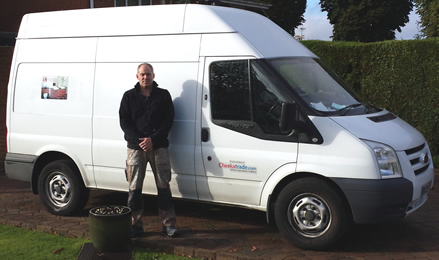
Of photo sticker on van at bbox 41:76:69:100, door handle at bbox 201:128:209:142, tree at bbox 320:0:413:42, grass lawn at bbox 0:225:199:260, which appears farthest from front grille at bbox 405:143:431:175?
tree at bbox 320:0:413:42

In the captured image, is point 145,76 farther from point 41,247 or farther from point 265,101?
point 41,247

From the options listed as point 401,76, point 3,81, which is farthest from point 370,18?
point 3,81

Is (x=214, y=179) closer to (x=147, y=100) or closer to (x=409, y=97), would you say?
(x=147, y=100)

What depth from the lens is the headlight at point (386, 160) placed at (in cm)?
529

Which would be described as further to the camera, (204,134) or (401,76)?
(401,76)

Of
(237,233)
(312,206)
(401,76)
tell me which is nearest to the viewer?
(312,206)

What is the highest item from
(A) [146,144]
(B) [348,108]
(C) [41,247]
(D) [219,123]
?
(B) [348,108]

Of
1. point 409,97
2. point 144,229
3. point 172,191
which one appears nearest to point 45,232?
point 144,229

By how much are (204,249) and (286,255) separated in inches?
33.4

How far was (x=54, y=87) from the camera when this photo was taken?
7031mm

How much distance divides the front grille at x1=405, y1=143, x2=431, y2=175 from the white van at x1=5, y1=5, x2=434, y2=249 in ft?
0.06

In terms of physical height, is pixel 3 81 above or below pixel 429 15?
below

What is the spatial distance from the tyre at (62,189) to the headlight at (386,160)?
377cm

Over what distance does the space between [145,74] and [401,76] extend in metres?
6.55
